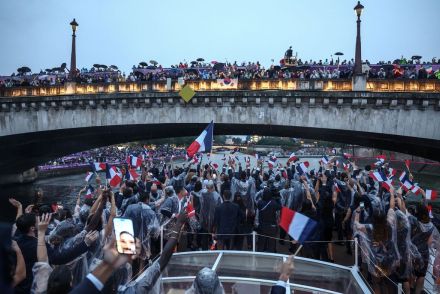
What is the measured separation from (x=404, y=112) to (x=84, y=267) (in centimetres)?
1992

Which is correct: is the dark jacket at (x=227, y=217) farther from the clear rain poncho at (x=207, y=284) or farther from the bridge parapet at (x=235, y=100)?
the bridge parapet at (x=235, y=100)

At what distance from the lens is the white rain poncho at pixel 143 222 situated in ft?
28.3

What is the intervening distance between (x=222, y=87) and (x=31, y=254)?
20.3 metres

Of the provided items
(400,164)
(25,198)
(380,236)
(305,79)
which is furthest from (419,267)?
(400,164)

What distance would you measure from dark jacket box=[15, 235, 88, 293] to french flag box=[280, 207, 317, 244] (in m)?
3.17

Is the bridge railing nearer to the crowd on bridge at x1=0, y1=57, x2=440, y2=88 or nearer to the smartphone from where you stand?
the crowd on bridge at x1=0, y1=57, x2=440, y2=88

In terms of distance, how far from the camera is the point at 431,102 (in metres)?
19.5

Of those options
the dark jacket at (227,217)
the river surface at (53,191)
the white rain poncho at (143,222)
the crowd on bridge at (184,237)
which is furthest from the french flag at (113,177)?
the river surface at (53,191)

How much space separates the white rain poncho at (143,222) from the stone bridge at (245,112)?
1583 centimetres

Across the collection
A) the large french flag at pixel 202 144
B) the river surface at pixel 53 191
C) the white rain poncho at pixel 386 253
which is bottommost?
the river surface at pixel 53 191

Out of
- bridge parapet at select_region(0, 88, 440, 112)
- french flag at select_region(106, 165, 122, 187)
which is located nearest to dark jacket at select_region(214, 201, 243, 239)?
french flag at select_region(106, 165, 122, 187)

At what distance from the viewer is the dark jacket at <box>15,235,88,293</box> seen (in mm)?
4879

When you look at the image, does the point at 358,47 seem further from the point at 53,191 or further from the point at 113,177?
the point at 53,191

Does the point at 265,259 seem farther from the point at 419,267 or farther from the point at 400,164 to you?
the point at 400,164
